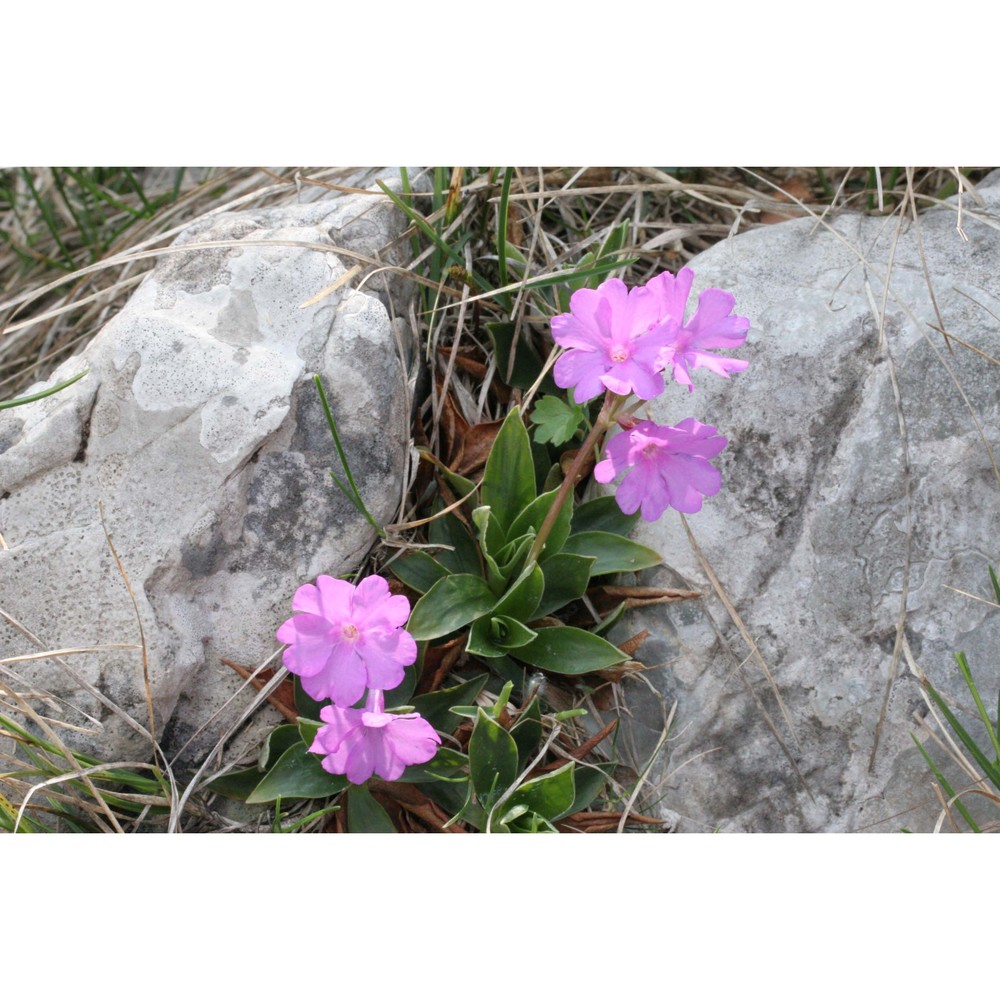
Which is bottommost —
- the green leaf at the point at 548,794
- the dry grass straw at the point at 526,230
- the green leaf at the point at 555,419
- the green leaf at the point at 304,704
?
the green leaf at the point at 548,794

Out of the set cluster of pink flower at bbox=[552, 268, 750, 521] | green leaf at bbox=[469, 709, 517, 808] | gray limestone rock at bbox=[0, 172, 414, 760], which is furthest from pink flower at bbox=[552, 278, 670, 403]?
green leaf at bbox=[469, 709, 517, 808]

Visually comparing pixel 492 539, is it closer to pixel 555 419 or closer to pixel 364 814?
pixel 555 419

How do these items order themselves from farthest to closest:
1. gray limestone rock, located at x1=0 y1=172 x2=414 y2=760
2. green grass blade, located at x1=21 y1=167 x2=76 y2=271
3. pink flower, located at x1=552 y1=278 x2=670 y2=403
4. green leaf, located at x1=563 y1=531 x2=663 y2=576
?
1. green grass blade, located at x1=21 y1=167 x2=76 y2=271
2. green leaf, located at x1=563 y1=531 x2=663 y2=576
3. gray limestone rock, located at x1=0 y1=172 x2=414 y2=760
4. pink flower, located at x1=552 y1=278 x2=670 y2=403

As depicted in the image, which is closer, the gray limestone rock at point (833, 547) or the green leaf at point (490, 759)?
the green leaf at point (490, 759)

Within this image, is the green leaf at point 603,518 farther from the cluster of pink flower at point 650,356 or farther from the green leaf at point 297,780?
the green leaf at point 297,780

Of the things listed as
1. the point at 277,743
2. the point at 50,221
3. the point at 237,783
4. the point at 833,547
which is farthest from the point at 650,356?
the point at 50,221

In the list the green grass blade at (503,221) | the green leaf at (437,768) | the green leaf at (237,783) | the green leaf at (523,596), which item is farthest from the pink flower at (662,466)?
the green leaf at (237,783)

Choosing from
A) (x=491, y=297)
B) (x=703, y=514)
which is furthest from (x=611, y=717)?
(x=491, y=297)

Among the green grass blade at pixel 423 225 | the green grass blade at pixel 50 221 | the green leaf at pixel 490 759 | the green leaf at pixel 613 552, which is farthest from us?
the green grass blade at pixel 50 221

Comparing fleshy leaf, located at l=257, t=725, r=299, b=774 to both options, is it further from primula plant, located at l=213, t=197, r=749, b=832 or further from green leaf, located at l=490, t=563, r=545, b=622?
green leaf, located at l=490, t=563, r=545, b=622
